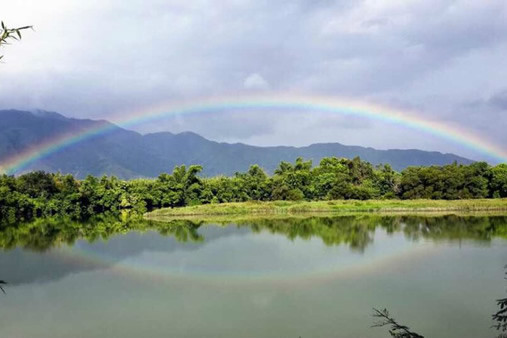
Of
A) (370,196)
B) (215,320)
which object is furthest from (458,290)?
(370,196)

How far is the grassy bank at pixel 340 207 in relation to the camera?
46.1 metres

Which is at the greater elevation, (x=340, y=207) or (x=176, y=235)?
(x=340, y=207)

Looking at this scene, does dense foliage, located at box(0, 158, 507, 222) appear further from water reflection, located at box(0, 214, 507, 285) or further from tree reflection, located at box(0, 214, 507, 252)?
water reflection, located at box(0, 214, 507, 285)

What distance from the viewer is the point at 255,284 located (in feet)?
52.5

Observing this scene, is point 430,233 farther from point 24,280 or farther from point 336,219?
point 24,280

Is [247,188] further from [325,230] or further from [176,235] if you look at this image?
[176,235]

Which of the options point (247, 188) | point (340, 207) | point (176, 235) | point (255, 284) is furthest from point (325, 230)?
point (247, 188)

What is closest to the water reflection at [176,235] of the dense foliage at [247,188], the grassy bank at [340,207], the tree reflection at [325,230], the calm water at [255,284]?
the tree reflection at [325,230]

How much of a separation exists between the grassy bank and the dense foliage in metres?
4.39

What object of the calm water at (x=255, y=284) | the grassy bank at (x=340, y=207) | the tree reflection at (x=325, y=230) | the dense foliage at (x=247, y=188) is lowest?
the calm water at (x=255, y=284)

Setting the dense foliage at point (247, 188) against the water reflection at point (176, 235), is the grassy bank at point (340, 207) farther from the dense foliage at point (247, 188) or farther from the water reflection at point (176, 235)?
the water reflection at point (176, 235)

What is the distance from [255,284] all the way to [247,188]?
43437 millimetres

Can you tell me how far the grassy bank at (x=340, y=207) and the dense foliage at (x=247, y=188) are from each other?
4395 mm

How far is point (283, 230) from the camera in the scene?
32.6 metres
